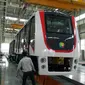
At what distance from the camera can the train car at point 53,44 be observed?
920cm

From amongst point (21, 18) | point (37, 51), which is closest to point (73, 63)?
point (37, 51)

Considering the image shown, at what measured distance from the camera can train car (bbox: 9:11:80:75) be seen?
9203mm

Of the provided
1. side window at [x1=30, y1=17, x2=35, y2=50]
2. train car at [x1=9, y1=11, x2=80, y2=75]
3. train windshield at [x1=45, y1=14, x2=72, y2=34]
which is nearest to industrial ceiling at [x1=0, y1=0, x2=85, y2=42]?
side window at [x1=30, y1=17, x2=35, y2=50]

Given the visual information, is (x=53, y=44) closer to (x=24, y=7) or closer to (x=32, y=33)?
(x=32, y=33)

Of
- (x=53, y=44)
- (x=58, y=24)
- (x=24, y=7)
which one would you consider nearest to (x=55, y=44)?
(x=53, y=44)

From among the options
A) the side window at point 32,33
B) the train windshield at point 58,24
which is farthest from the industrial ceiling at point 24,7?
the train windshield at point 58,24

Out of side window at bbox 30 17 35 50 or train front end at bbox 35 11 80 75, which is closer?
train front end at bbox 35 11 80 75

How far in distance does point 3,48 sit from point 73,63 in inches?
1629

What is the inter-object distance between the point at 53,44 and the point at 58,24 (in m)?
1.07

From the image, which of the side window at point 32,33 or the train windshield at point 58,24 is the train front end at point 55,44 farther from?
the side window at point 32,33

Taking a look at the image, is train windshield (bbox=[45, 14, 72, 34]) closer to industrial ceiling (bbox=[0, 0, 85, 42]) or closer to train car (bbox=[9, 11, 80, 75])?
train car (bbox=[9, 11, 80, 75])

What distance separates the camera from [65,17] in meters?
10.2

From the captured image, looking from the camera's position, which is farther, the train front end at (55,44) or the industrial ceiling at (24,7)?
the industrial ceiling at (24,7)

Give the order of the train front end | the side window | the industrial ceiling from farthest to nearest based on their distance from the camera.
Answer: the industrial ceiling → the side window → the train front end
